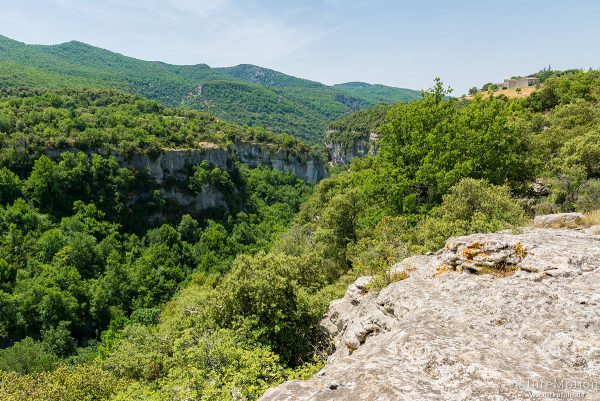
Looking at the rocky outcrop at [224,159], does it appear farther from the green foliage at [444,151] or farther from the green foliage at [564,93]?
the green foliage at [564,93]

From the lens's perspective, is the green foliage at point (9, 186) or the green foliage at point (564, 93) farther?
the green foliage at point (9, 186)

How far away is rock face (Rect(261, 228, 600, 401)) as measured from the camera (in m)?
5.55

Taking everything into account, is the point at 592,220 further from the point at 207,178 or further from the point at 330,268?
the point at 207,178

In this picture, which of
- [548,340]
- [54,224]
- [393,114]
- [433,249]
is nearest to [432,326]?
[548,340]

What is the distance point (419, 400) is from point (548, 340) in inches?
124

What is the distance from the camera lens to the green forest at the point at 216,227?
16.2 m

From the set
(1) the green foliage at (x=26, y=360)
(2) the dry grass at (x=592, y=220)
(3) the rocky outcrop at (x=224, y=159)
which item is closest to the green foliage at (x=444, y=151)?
(2) the dry grass at (x=592, y=220)

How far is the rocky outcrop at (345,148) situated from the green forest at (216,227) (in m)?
37.9

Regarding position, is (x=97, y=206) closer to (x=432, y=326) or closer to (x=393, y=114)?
(x=393, y=114)

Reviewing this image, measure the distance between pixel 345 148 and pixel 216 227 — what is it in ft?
288

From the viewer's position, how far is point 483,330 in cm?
727

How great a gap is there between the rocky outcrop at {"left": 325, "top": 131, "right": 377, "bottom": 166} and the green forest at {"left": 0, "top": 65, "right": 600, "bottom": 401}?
37921mm

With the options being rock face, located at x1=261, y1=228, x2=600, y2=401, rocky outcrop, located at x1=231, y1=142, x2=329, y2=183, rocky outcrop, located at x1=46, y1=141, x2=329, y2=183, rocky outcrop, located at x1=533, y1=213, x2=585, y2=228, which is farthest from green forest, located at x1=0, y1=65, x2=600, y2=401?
rocky outcrop, located at x1=231, y1=142, x2=329, y2=183

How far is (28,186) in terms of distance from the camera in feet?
206
